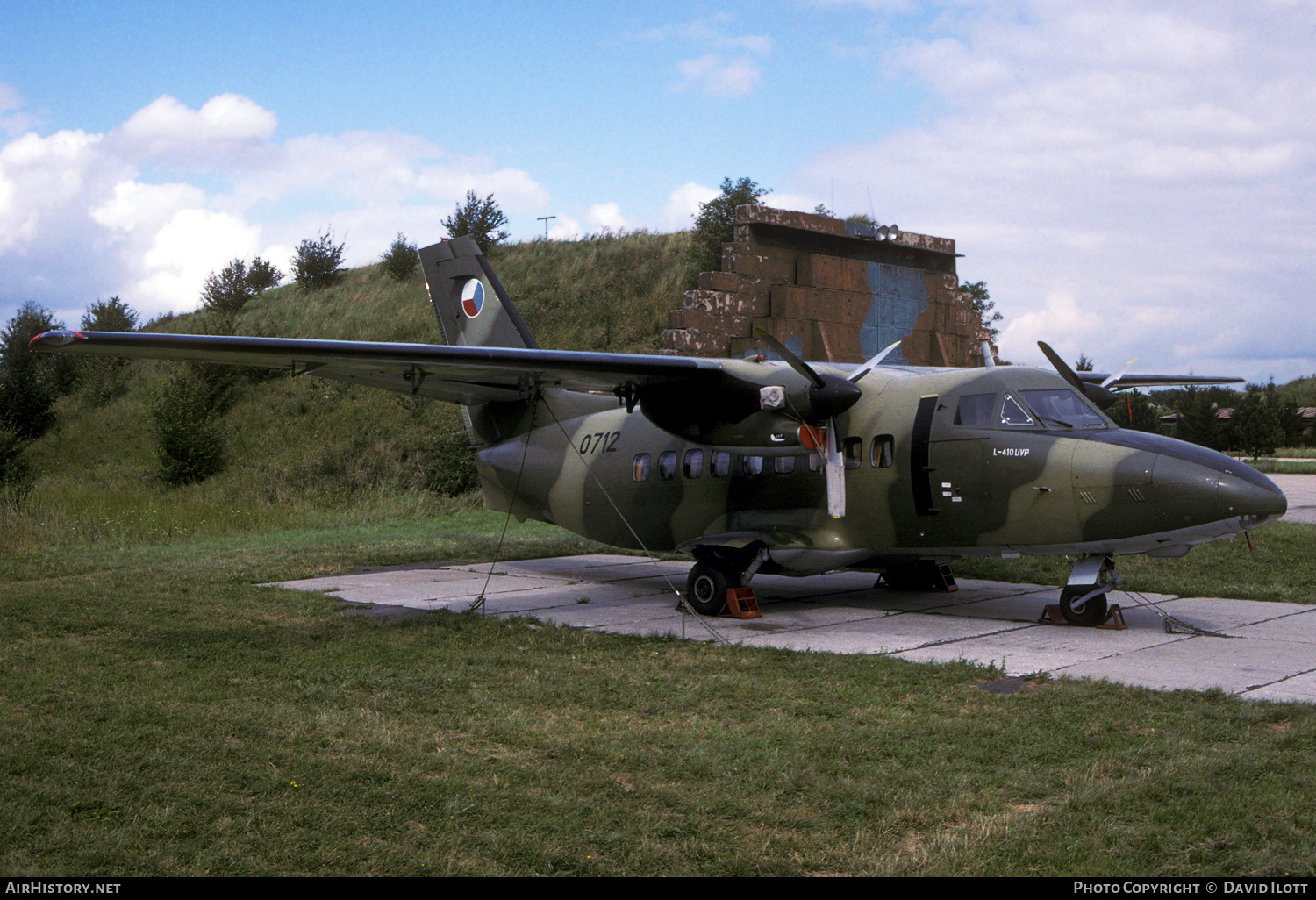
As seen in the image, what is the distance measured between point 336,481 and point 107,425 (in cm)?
1360

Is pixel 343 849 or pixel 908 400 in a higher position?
pixel 908 400

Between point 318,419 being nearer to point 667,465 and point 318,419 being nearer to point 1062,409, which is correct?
point 667,465

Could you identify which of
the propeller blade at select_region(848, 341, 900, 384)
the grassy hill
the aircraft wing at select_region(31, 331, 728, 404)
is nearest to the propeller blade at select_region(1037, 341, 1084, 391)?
the propeller blade at select_region(848, 341, 900, 384)

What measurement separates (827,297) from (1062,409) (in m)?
11.6

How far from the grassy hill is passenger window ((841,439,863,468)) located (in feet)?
52.3

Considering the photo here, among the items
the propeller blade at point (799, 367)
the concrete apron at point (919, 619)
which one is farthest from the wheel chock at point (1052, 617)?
the propeller blade at point (799, 367)

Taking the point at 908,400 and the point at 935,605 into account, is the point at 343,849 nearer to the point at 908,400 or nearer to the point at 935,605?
the point at 908,400

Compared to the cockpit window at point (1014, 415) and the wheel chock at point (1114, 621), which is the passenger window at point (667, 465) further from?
the wheel chock at point (1114, 621)

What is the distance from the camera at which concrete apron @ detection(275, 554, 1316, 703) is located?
9234mm

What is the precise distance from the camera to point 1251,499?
32.7 ft

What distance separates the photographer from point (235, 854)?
4.83m

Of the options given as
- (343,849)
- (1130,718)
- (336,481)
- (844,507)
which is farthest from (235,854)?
(336,481)

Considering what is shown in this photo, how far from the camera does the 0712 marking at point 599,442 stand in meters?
14.5

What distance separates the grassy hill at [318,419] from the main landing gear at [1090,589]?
18.0 m
